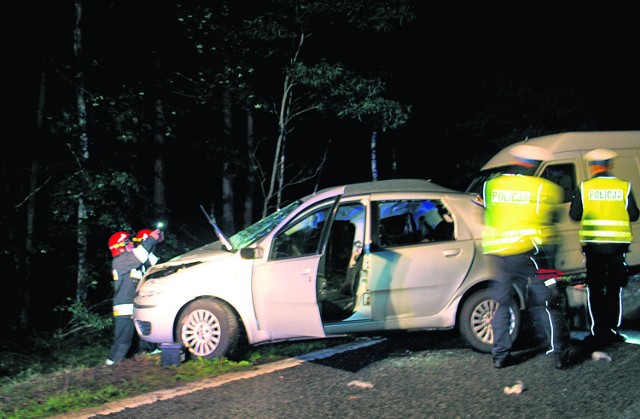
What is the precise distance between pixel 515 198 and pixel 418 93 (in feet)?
84.8

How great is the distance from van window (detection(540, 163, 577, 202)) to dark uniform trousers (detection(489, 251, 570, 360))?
4788 mm

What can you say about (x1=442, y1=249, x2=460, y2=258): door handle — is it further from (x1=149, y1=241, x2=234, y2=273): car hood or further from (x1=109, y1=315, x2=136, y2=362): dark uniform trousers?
(x1=109, y1=315, x2=136, y2=362): dark uniform trousers

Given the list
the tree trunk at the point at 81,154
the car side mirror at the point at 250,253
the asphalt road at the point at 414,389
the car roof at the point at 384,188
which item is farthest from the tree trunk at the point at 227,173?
the asphalt road at the point at 414,389

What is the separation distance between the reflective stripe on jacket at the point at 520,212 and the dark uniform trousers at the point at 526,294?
0.39 feet

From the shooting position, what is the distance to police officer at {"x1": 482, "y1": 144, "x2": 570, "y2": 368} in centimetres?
547

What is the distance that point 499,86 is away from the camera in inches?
933

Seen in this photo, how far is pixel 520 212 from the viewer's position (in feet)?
18.1

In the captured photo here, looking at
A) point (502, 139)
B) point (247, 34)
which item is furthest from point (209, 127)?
point (502, 139)

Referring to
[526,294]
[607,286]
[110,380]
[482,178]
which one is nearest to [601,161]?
[607,286]

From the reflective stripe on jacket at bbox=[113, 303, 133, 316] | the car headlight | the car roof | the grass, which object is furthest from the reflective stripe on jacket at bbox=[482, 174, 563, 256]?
the reflective stripe on jacket at bbox=[113, 303, 133, 316]

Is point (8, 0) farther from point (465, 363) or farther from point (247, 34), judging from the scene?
point (465, 363)

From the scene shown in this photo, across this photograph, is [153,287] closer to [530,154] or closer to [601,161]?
[530,154]

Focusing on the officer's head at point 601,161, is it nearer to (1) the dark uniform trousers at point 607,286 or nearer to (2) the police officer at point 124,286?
(1) the dark uniform trousers at point 607,286

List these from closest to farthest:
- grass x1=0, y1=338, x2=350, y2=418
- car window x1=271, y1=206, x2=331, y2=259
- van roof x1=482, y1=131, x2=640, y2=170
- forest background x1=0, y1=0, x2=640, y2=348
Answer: grass x1=0, y1=338, x2=350, y2=418 < car window x1=271, y1=206, x2=331, y2=259 < van roof x1=482, y1=131, x2=640, y2=170 < forest background x1=0, y1=0, x2=640, y2=348
